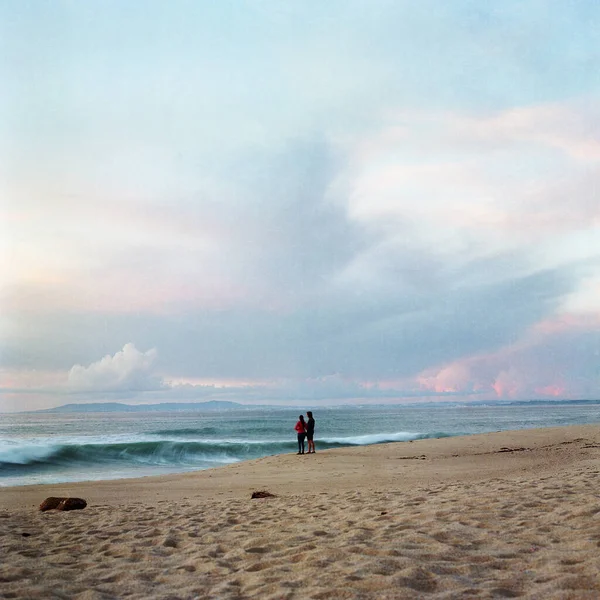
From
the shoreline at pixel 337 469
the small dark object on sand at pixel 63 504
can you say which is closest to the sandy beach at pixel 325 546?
the small dark object on sand at pixel 63 504

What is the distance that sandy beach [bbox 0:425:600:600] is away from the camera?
4.51 meters

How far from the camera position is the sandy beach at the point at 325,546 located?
14.8 ft

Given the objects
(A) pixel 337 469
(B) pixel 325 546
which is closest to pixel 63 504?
(B) pixel 325 546

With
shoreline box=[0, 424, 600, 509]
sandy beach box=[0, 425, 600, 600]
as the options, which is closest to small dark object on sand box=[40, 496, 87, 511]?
sandy beach box=[0, 425, 600, 600]

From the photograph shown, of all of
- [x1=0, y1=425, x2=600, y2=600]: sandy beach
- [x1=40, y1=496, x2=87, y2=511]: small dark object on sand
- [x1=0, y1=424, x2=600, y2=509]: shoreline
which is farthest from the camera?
[x1=0, y1=424, x2=600, y2=509]: shoreline

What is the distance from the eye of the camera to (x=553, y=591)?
4125mm

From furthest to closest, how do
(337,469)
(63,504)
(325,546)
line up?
(337,469) → (63,504) → (325,546)

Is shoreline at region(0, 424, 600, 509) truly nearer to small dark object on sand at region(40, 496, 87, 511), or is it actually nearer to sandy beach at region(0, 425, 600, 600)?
small dark object on sand at region(40, 496, 87, 511)

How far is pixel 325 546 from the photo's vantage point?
564 cm

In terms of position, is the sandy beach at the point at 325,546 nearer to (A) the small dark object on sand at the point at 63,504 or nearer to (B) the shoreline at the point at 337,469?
(A) the small dark object on sand at the point at 63,504

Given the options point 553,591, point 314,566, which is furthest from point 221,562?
point 553,591

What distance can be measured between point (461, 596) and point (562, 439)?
20.2 metres

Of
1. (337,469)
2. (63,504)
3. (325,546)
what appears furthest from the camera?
(337,469)

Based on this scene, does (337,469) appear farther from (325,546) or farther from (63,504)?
(325,546)
